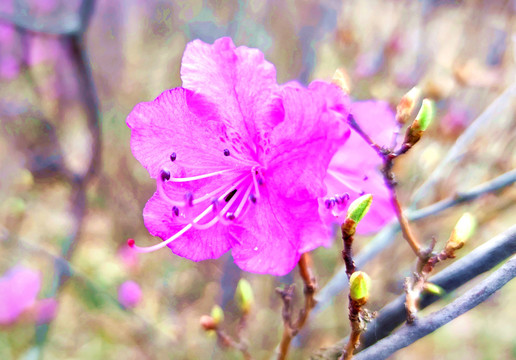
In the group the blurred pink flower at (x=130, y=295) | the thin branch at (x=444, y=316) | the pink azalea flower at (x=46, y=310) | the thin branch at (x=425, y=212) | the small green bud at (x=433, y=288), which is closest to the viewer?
the thin branch at (x=444, y=316)

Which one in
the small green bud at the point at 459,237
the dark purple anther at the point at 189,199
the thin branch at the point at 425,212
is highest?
the small green bud at the point at 459,237

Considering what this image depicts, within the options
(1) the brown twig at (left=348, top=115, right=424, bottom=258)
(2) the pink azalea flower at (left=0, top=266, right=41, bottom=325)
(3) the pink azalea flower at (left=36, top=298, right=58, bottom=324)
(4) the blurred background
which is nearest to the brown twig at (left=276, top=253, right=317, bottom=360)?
(1) the brown twig at (left=348, top=115, right=424, bottom=258)

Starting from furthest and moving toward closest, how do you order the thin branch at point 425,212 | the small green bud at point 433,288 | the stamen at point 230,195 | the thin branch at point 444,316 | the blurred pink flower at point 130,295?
the blurred pink flower at point 130,295
the thin branch at point 425,212
the stamen at point 230,195
the small green bud at point 433,288
the thin branch at point 444,316

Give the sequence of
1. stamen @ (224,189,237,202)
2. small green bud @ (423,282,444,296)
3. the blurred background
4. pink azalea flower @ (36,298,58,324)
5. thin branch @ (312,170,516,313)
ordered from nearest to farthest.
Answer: small green bud @ (423,282,444,296) → stamen @ (224,189,237,202) → thin branch @ (312,170,516,313) → the blurred background → pink azalea flower @ (36,298,58,324)

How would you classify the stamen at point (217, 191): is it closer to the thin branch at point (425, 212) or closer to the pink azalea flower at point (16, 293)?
the thin branch at point (425, 212)

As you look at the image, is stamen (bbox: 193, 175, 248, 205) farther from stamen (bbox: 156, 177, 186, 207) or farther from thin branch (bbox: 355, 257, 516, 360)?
thin branch (bbox: 355, 257, 516, 360)

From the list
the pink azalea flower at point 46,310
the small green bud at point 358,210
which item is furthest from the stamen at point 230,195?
the pink azalea flower at point 46,310

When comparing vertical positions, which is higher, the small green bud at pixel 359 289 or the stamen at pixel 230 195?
the small green bud at pixel 359 289
